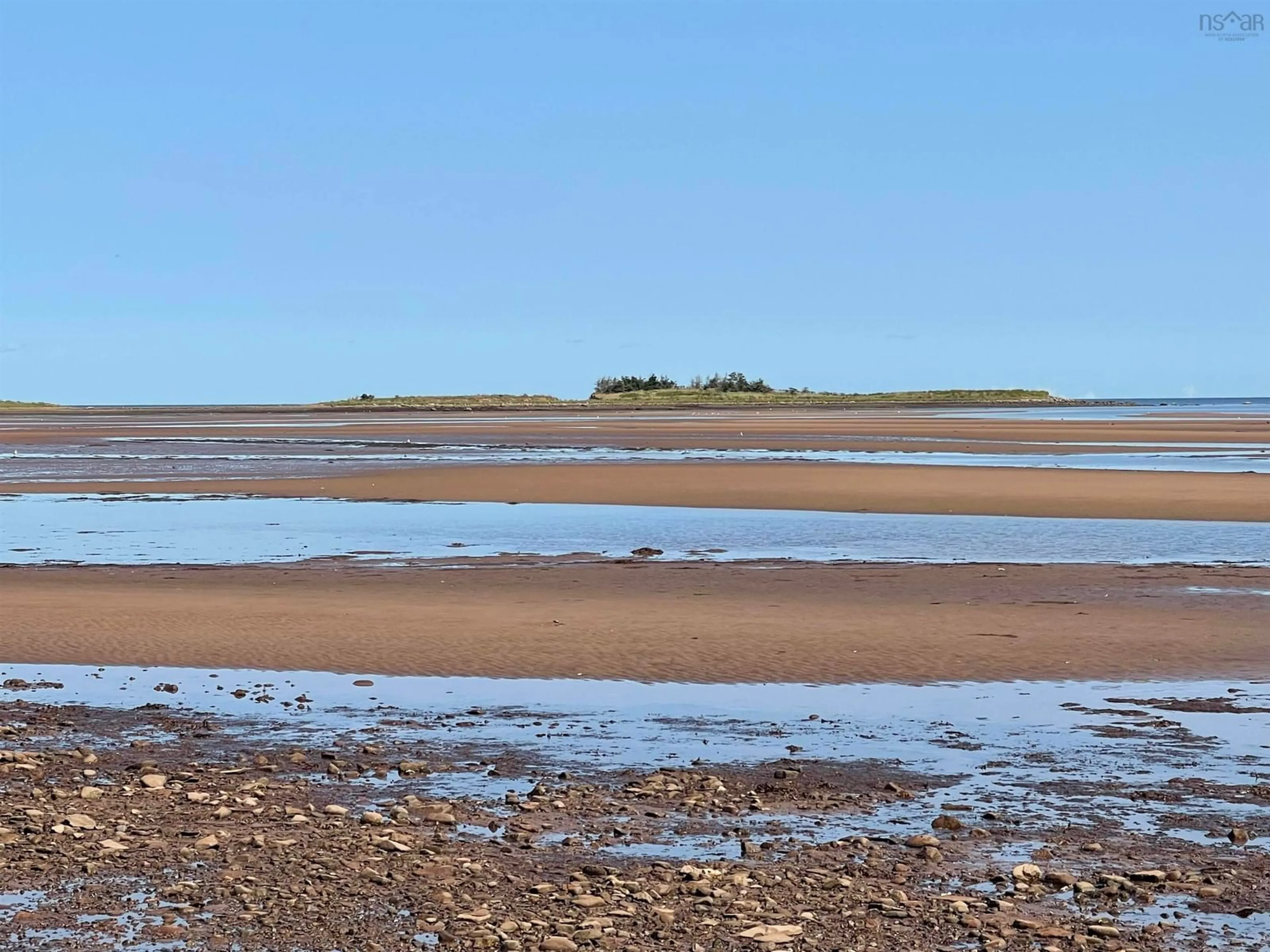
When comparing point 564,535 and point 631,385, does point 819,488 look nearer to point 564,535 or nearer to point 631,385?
point 564,535

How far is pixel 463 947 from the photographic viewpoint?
570 cm

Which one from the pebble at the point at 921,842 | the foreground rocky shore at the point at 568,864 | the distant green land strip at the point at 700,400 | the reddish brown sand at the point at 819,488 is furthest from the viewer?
the distant green land strip at the point at 700,400

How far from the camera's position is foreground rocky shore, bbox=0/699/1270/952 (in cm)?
582

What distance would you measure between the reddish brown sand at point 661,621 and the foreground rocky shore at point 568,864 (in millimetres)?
3514

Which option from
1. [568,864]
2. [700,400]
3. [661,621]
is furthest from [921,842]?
[700,400]

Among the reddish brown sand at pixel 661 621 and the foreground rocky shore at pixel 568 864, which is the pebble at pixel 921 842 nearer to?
the foreground rocky shore at pixel 568 864

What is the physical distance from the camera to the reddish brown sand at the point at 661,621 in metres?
12.0

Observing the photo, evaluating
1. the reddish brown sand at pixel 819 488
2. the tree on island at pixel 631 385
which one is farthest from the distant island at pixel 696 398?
the reddish brown sand at pixel 819 488

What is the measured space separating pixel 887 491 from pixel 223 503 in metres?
12.6

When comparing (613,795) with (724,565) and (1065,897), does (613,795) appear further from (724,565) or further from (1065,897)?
(724,565)

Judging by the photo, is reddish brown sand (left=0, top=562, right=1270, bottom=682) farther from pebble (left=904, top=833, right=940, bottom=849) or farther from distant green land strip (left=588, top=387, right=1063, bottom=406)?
distant green land strip (left=588, top=387, right=1063, bottom=406)

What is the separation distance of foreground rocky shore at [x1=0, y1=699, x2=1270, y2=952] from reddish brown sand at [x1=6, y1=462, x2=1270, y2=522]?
18.3 metres

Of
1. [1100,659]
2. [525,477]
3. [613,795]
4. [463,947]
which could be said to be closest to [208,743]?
[613,795]

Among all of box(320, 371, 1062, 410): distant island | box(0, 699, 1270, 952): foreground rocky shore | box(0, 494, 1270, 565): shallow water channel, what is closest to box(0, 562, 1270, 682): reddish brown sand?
box(0, 494, 1270, 565): shallow water channel
